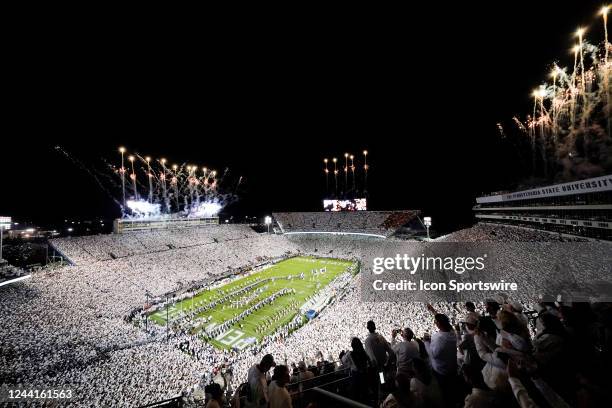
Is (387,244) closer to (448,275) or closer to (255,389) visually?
(448,275)

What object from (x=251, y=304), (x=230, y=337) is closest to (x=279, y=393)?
(x=230, y=337)

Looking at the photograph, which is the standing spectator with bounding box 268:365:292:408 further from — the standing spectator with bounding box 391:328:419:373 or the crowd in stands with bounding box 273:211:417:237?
the crowd in stands with bounding box 273:211:417:237

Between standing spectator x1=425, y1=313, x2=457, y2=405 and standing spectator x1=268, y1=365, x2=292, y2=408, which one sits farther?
standing spectator x1=425, y1=313, x2=457, y2=405

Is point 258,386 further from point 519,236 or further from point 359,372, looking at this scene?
point 519,236

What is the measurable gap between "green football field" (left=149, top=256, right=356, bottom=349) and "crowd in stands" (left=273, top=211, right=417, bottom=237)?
16.2 metres

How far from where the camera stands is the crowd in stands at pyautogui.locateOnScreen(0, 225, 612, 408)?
3.87 meters

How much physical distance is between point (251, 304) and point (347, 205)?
36236mm

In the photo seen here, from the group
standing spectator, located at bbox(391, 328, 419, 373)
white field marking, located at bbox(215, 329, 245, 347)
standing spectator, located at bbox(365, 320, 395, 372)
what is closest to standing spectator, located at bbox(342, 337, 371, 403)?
standing spectator, located at bbox(365, 320, 395, 372)

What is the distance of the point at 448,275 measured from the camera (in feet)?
56.2

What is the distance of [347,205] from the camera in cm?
5766

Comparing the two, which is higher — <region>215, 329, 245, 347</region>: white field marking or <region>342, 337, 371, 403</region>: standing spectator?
<region>342, 337, 371, 403</region>: standing spectator

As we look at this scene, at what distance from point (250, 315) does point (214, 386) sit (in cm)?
1925

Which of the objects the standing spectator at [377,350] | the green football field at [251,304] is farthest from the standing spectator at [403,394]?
the green football field at [251,304]

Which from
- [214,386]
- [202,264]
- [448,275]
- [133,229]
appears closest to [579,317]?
[214,386]
